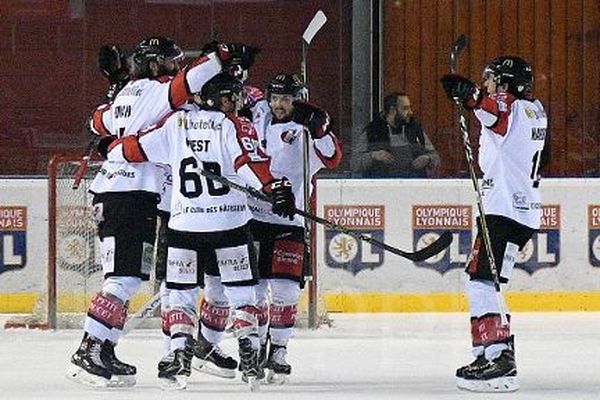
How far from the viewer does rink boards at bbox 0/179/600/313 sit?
12414 mm

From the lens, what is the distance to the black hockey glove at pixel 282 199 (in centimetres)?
854

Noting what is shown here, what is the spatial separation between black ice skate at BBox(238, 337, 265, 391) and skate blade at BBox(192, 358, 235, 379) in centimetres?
56

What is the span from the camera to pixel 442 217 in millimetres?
12594

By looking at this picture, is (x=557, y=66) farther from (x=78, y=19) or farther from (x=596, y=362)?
(x=596, y=362)

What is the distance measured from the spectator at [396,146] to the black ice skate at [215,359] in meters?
3.55

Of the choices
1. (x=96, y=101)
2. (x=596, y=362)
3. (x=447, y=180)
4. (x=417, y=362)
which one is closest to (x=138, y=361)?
(x=417, y=362)

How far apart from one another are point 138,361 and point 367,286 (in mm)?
2678

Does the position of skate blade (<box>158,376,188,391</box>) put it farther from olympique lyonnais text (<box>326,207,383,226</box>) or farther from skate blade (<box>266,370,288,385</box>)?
olympique lyonnais text (<box>326,207,383,226</box>)

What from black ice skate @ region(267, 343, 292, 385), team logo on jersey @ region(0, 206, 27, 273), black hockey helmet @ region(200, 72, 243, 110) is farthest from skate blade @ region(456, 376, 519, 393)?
team logo on jersey @ region(0, 206, 27, 273)

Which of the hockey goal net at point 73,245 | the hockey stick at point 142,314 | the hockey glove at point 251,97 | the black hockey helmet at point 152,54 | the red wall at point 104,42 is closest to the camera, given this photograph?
the black hockey helmet at point 152,54

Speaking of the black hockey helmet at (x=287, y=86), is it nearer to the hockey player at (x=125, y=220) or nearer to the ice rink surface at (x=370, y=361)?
the hockey player at (x=125, y=220)

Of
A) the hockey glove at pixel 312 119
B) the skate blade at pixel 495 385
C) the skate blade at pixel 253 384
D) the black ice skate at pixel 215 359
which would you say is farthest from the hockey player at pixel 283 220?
the skate blade at pixel 495 385

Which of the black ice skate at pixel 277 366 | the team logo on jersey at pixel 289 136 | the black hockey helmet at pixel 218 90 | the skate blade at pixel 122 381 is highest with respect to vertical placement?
the black hockey helmet at pixel 218 90

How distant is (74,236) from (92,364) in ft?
9.61
